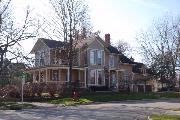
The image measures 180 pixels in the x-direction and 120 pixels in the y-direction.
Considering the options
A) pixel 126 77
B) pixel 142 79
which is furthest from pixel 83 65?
pixel 142 79

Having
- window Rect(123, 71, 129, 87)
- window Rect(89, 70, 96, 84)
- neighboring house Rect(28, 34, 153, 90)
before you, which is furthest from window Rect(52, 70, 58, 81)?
window Rect(123, 71, 129, 87)

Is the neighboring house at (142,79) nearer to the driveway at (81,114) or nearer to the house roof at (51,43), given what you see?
the house roof at (51,43)

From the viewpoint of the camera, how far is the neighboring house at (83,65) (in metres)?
55.4

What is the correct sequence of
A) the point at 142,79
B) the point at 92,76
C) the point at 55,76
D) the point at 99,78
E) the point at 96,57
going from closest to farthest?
the point at 55,76, the point at 92,76, the point at 96,57, the point at 99,78, the point at 142,79

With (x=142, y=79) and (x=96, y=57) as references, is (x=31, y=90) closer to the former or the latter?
(x=96, y=57)

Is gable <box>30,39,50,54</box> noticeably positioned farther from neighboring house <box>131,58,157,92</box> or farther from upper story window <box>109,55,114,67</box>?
neighboring house <box>131,58,157,92</box>

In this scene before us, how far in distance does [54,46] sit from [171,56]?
806 inches

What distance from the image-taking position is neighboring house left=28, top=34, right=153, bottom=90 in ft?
182

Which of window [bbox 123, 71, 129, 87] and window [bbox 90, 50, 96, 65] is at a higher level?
window [bbox 90, 50, 96, 65]

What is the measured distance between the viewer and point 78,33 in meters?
50.8

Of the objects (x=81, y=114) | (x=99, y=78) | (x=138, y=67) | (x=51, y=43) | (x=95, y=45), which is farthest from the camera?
(x=138, y=67)

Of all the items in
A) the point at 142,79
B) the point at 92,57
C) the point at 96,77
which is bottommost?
the point at 142,79

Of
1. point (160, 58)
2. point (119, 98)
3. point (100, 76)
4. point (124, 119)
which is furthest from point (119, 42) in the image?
point (124, 119)

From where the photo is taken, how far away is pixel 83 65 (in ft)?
188
